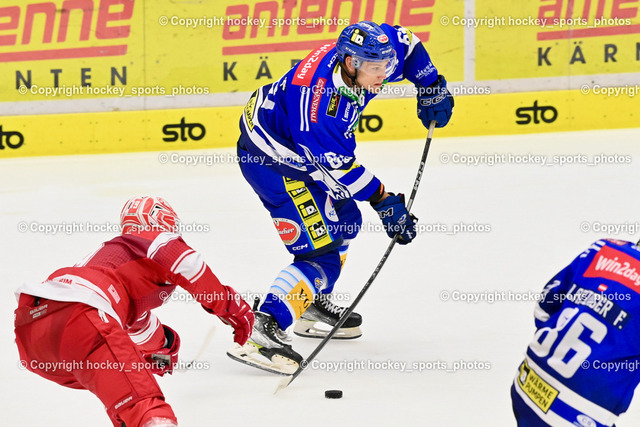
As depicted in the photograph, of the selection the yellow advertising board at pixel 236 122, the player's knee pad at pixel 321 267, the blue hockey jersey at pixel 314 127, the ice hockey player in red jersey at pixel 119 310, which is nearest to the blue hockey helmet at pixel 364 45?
the blue hockey jersey at pixel 314 127

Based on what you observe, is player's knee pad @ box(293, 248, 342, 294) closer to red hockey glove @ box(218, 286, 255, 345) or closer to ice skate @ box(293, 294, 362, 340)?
ice skate @ box(293, 294, 362, 340)

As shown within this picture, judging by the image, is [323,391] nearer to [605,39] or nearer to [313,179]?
[313,179]

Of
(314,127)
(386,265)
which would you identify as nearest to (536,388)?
(314,127)

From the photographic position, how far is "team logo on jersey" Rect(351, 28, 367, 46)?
13.0ft

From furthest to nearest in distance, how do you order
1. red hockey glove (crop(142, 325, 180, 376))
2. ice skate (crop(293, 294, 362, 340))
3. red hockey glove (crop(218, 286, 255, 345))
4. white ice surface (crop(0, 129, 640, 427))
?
ice skate (crop(293, 294, 362, 340)), white ice surface (crop(0, 129, 640, 427)), red hockey glove (crop(142, 325, 180, 376)), red hockey glove (crop(218, 286, 255, 345))

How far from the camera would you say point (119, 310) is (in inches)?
120

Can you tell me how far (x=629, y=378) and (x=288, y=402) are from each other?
1466mm

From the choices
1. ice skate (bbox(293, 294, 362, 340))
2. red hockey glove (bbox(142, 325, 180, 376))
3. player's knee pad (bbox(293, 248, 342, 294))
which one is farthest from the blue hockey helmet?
red hockey glove (bbox(142, 325, 180, 376))

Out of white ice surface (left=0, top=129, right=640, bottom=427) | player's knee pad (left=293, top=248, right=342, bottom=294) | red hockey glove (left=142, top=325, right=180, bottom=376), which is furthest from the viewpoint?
player's knee pad (left=293, top=248, right=342, bottom=294)

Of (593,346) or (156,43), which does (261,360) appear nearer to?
(593,346)

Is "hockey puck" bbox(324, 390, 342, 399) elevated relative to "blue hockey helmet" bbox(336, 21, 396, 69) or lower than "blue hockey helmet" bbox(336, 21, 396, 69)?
lower

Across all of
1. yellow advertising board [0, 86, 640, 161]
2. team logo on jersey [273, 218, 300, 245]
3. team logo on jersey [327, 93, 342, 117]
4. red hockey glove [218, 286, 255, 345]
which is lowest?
yellow advertising board [0, 86, 640, 161]

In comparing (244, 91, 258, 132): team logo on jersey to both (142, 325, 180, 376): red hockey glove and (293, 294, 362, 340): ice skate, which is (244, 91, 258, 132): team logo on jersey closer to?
(293, 294, 362, 340): ice skate

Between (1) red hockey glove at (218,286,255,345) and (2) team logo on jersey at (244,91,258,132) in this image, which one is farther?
(2) team logo on jersey at (244,91,258,132)
